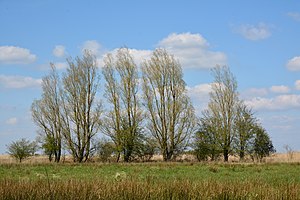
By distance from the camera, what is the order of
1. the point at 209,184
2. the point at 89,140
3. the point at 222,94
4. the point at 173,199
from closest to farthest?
the point at 173,199, the point at 209,184, the point at 89,140, the point at 222,94

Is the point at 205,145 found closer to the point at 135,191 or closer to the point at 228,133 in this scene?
the point at 228,133

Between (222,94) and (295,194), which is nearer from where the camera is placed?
(295,194)

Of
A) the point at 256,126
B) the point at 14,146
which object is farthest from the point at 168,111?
the point at 14,146

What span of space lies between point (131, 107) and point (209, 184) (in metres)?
39.7

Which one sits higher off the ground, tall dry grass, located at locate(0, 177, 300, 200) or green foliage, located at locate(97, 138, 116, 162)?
green foliage, located at locate(97, 138, 116, 162)

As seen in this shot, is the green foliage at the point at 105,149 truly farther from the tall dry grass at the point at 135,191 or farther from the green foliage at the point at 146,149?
the tall dry grass at the point at 135,191

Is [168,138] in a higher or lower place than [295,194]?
higher

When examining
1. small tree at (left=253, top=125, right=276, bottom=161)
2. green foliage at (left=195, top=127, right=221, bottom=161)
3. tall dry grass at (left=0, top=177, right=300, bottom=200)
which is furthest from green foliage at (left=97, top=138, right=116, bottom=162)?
tall dry grass at (left=0, top=177, right=300, bottom=200)

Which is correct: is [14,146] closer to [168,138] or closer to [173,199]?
[168,138]

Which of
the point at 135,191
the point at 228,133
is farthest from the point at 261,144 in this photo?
the point at 135,191

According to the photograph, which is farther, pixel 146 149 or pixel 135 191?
pixel 146 149

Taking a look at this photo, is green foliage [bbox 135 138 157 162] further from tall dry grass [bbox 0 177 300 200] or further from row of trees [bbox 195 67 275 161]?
tall dry grass [bbox 0 177 300 200]

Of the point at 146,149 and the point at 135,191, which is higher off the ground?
the point at 146,149

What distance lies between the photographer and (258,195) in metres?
10.6
